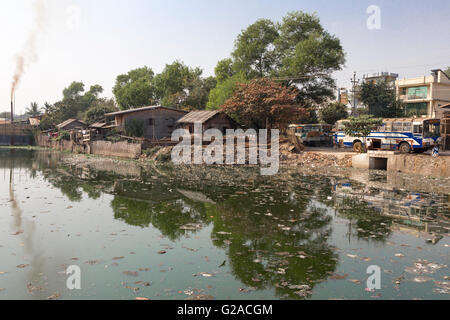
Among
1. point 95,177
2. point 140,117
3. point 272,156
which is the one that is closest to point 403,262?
point 95,177

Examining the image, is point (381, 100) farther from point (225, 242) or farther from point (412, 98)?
point (225, 242)

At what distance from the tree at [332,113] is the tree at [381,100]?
2624 mm

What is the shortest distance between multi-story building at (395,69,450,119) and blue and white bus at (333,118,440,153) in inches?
778

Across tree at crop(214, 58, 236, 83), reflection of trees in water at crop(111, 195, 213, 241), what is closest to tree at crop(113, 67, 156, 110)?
tree at crop(214, 58, 236, 83)

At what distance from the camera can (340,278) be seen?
5738 mm

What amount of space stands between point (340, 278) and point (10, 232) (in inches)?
299

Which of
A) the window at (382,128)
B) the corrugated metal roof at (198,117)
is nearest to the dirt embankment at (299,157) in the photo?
the window at (382,128)

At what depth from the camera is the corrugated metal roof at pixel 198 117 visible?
31.0 m

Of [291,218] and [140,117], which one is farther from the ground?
[140,117]

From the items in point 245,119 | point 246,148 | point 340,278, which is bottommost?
point 340,278

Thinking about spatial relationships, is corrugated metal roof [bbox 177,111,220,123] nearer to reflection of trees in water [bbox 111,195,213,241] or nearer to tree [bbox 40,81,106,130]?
reflection of trees in water [bbox 111,195,213,241]

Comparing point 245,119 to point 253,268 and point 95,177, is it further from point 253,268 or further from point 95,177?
point 253,268

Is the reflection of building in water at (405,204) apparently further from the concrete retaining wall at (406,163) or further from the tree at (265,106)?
the tree at (265,106)

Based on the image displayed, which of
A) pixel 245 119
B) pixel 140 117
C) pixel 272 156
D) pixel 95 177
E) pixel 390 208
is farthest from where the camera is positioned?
pixel 140 117
